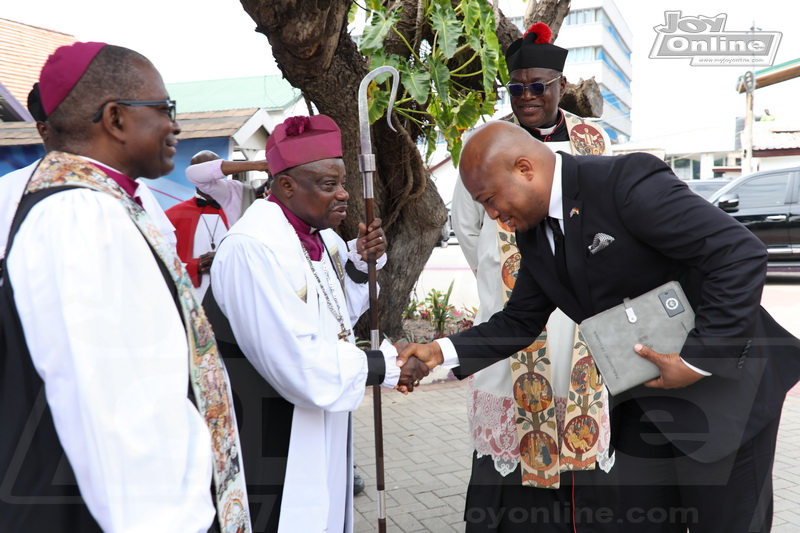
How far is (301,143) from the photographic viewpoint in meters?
2.88

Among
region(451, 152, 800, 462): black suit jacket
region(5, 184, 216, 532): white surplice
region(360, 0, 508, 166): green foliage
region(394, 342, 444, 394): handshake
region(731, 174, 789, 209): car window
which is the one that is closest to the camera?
region(5, 184, 216, 532): white surplice

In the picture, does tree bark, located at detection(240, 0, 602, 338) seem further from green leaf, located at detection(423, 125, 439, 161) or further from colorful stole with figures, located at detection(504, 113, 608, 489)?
colorful stole with figures, located at detection(504, 113, 608, 489)

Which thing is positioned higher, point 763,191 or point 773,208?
point 763,191

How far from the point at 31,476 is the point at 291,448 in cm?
119

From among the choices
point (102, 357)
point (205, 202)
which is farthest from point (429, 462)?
point (102, 357)

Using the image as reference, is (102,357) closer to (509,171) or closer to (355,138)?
(509,171)

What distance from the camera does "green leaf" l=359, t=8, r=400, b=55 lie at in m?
5.20

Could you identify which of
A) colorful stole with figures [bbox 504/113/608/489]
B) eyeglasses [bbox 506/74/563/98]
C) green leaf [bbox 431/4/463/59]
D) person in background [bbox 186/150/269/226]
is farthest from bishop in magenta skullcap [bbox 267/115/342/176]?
green leaf [bbox 431/4/463/59]

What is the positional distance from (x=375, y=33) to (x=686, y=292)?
3619 mm

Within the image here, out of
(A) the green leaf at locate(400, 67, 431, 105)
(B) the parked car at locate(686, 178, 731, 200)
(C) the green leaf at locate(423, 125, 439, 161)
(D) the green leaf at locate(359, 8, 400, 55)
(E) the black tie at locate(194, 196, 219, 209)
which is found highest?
(D) the green leaf at locate(359, 8, 400, 55)

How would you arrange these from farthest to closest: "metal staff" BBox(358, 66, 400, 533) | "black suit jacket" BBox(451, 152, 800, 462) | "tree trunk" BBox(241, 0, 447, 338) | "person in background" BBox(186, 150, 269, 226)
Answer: "person in background" BBox(186, 150, 269, 226), "tree trunk" BBox(241, 0, 447, 338), "metal staff" BBox(358, 66, 400, 533), "black suit jacket" BBox(451, 152, 800, 462)

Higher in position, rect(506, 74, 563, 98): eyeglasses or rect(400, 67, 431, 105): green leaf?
rect(400, 67, 431, 105): green leaf

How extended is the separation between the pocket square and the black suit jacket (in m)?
0.02

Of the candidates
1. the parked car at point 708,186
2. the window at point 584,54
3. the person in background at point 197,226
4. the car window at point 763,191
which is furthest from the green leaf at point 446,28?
the window at point 584,54
